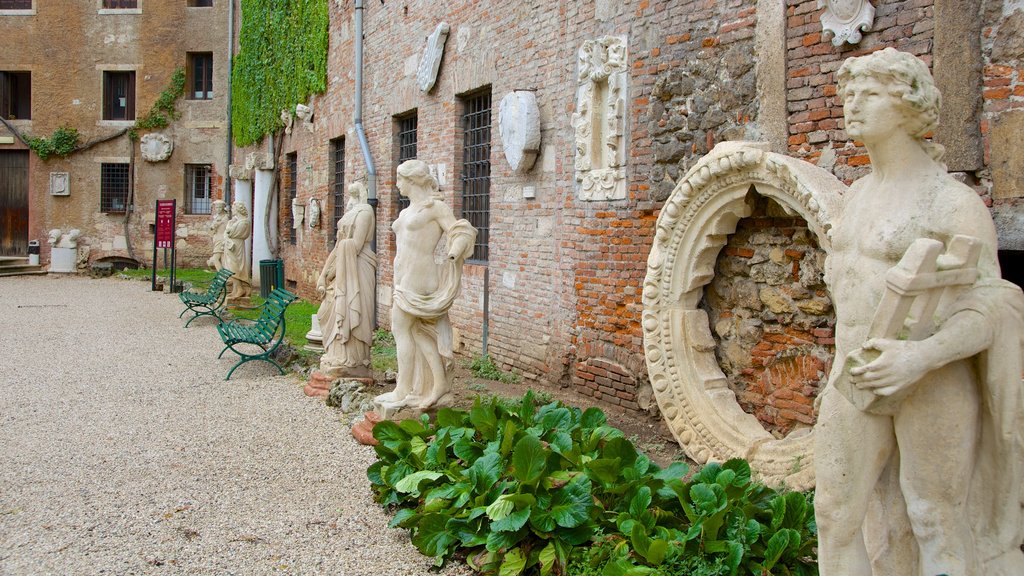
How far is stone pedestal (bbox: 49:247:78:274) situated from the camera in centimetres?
2425

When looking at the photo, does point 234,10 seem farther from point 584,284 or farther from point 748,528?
point 748,528

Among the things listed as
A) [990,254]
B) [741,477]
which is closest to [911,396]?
[990,254]

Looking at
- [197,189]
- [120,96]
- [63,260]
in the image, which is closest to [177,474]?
[63,260]

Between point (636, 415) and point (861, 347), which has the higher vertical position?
point (861, 347)

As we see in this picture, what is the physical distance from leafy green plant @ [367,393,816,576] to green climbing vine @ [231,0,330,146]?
12147 mm

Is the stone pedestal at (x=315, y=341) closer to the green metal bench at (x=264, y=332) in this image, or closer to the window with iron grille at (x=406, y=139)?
the green metal bench at (x=264, y=332)

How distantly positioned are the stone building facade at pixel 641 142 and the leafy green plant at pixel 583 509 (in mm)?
1626

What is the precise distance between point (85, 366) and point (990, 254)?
10.2 metres

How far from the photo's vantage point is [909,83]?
2.57 m

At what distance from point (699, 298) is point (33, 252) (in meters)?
24.1

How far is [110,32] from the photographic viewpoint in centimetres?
2522

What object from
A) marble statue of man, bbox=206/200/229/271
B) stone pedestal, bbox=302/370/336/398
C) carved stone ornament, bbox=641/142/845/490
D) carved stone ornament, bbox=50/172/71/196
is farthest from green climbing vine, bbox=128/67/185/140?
carved stone ornament, bbox=641/142/845/490

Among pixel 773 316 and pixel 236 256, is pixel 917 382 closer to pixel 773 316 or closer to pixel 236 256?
pixel 773 316

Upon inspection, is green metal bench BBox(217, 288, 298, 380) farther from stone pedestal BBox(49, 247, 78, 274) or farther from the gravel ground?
stone pedestal BBox(49, 247, 78, 274)
